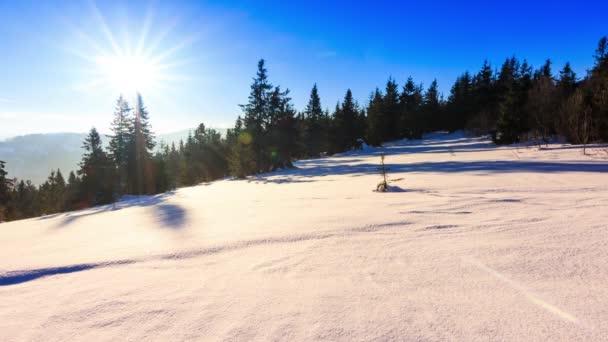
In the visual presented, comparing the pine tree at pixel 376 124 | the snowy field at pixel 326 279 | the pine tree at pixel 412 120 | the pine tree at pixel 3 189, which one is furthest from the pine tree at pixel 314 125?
the snowy field at pixel 326 279

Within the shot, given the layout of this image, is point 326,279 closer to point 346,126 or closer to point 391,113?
point 346,126

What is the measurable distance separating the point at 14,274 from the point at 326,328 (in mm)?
2883

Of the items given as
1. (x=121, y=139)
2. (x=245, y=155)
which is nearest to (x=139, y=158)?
(x=121, y=139)

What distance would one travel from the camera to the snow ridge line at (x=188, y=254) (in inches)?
88.6

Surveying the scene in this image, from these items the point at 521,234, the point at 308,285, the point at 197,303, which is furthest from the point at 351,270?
the point at 521,234

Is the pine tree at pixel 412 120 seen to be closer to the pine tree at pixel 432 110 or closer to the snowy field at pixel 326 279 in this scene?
the pine tree at pixel 432 110

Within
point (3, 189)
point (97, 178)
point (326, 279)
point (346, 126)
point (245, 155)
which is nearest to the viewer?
point (326, 279)

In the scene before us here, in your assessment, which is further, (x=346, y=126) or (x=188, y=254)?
(x=346, y=126)

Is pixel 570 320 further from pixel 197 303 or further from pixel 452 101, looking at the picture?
pixel 452 101

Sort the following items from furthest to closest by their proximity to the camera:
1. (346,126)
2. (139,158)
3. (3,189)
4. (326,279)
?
(346,126), (139,158), (3,189), (326,279)

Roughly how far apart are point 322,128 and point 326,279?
129 feet

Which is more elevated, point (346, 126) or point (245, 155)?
point (346, 126)

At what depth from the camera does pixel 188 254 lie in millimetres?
2586

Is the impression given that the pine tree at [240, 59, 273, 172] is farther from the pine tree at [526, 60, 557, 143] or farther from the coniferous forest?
the pine tree at [526, 60, 557, 143]
